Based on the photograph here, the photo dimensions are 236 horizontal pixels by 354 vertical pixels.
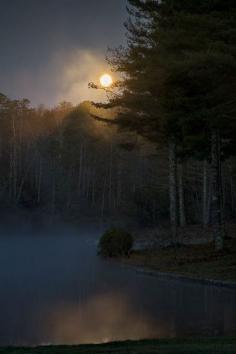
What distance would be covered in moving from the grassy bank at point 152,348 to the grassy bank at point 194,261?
8486 mm

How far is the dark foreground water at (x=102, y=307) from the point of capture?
10.8 m

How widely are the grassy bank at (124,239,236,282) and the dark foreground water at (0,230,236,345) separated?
1056mm

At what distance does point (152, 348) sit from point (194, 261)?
13183mm

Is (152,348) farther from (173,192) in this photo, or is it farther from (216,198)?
(173,192)

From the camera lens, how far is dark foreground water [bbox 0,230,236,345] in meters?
10.8

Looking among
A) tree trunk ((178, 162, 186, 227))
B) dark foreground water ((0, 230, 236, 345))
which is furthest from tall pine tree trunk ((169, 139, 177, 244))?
tree trunk ((178, 162, 186, 227))

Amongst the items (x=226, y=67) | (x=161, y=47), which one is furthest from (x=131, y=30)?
(x=226, y=67)

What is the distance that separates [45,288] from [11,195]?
50348 millimetres

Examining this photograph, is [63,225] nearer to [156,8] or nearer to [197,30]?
[156,8]

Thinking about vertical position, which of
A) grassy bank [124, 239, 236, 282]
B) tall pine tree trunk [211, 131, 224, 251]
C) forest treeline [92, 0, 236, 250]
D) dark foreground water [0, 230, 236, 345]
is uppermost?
forest treeline [92, 0, 236, 250]

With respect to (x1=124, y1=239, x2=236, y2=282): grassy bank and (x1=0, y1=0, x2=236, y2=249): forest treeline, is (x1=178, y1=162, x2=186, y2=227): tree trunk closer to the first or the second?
(x1=0, y1=0, x2=236, y2=249): forest treeline

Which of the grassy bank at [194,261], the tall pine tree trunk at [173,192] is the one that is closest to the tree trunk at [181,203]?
the tall pine tree trunk at [173,192]

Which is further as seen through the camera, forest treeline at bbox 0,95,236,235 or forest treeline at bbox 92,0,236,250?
forest treeline at bbox 0,95,236,235

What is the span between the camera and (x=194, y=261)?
69.7ft
